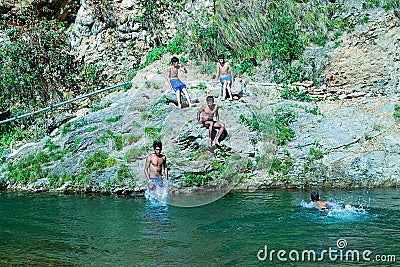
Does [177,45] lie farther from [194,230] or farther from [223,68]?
[194,230]

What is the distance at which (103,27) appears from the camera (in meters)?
15.0

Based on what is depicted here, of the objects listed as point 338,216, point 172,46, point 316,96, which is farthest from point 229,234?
point 172,46

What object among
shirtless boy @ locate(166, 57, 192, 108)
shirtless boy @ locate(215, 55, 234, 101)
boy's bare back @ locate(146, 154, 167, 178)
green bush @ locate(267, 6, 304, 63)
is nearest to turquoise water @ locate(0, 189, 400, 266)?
boy's bare back @ locate(146, 154, 167, 178)

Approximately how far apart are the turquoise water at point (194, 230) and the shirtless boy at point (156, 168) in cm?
45

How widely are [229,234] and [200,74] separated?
719 centimetres

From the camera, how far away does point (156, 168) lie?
852 cm

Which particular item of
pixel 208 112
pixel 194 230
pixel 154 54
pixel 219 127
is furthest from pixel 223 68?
pixel 194 230

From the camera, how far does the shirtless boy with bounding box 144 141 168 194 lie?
27.9ft

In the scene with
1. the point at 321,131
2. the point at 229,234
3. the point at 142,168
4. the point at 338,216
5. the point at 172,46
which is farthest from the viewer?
the point at 172,46

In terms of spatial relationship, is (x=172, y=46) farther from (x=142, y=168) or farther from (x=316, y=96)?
(x=142, y=168)

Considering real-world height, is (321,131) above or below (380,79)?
below

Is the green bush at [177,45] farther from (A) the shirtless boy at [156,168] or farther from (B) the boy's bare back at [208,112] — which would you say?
(A) the shirtless boy at [156,168]

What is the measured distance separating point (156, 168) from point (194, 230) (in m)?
2.34

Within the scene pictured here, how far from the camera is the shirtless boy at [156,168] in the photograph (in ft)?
27.9
